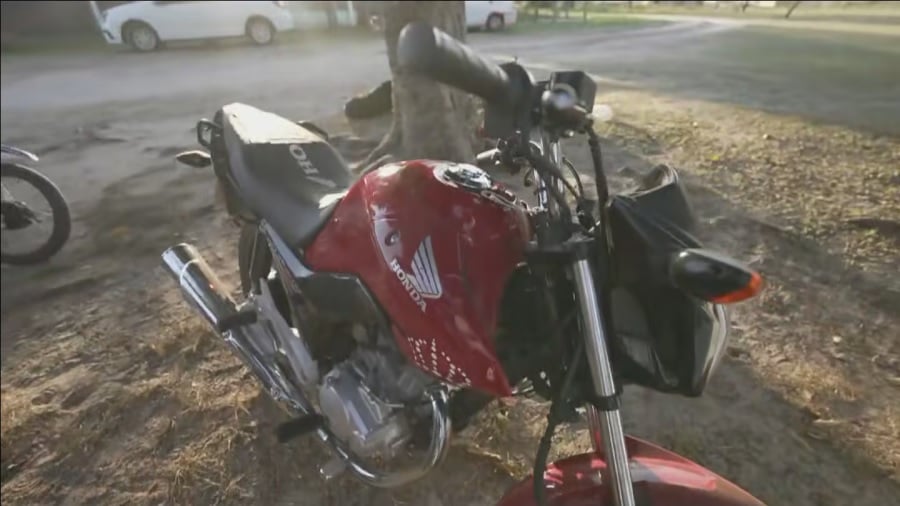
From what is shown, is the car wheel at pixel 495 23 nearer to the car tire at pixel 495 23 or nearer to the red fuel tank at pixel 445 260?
the car tire at pixel 495 23

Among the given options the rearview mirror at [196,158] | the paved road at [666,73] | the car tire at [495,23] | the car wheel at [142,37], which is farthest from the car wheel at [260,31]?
the rearview mirror at [196,158]

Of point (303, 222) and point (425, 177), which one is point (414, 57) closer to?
point (425, 177)

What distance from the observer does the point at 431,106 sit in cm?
382

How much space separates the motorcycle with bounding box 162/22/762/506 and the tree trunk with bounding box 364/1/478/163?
6.54ft

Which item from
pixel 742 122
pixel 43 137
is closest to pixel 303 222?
pixel 742 122

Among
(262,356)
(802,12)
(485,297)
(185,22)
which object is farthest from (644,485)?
(185,22)

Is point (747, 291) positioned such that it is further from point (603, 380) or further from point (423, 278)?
point (423, 278)

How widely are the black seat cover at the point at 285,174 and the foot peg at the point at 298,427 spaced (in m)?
0.47

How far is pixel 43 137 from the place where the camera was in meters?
5.61

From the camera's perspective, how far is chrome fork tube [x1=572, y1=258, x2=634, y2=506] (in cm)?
102

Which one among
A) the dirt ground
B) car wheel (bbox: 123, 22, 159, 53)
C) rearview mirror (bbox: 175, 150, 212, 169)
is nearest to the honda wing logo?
the dirt ground

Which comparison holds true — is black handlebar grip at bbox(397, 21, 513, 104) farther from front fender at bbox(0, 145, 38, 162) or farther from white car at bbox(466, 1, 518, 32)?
front fender at bbox(0, 145, 38, 162)

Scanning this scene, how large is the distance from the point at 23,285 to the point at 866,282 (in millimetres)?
3740

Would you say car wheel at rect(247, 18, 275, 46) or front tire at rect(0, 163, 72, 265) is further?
car wheel at rect(247, 18, 275, 46)
